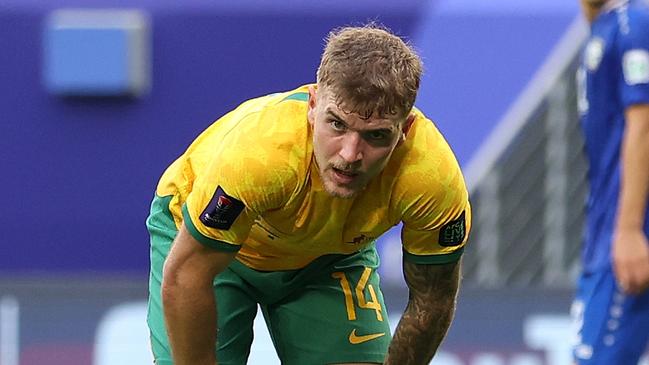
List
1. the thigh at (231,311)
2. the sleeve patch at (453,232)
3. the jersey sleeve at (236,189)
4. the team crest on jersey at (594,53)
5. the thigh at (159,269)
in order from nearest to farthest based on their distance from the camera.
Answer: the jersey sleeve at (236,189)
the sleeve patch at (453,232)
the thigh at (159,269)
the thigh at (231,311)
the team crest on jersey at (594,53)

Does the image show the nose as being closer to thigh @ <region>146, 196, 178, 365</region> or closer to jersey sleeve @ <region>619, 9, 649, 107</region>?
thigh @ <region>146, 196, 178, 365</region>

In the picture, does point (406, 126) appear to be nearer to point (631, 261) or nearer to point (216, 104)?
point (631, 261)

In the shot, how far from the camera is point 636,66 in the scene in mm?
5625

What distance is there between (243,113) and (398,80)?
0.58 m

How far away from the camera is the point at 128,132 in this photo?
9023 mm

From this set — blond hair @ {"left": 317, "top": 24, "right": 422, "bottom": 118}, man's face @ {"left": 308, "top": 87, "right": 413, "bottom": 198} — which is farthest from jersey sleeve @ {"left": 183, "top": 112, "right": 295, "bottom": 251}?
blond hair @ {"left": 317, "top": 24, "right": 422, "bottom": 118}

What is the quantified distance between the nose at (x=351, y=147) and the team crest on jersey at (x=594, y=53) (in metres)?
1.74

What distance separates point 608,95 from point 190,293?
1.94 meters

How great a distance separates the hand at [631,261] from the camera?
18.3 ft

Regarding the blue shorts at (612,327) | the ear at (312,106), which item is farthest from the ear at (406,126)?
the blue shorts at (612,327)

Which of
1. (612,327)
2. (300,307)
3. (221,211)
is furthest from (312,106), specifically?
(612,327)

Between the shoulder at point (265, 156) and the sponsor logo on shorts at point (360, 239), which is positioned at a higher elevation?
the shoulder at point (265, 156)

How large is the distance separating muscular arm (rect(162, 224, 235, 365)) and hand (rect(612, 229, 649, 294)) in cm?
166

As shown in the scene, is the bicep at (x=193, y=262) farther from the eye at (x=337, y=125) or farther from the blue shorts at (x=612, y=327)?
the blue shorts at (x=612, y=327)
